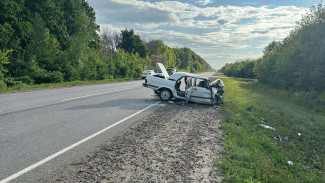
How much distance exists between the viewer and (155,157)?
187 inches

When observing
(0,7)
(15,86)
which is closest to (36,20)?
(0,7)

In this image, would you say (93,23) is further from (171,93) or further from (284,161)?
(284,161)

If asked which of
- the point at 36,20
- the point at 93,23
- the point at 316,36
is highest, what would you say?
the point at 93,23

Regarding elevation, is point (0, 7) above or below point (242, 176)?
above

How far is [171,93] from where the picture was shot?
41.0 feet

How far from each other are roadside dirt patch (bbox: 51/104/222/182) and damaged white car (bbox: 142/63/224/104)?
4.66 m

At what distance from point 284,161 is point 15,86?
59.5 ft

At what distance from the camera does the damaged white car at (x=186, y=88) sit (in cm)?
1205

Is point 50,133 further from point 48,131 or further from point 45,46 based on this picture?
point 45,46

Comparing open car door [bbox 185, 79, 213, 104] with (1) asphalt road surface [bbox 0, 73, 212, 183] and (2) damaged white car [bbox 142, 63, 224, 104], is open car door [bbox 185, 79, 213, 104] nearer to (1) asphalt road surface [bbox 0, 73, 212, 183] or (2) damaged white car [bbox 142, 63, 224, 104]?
(2) damaged white car [bbox 142, 63, 224, 104]

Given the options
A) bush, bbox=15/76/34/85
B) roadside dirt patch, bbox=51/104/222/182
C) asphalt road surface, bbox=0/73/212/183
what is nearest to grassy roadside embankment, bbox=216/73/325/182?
roadside dirt patch, bbox=51/104/222/182

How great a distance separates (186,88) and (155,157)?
8.01 meters

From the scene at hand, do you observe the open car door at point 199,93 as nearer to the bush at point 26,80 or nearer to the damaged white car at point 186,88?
the damaged white car at point 186,88

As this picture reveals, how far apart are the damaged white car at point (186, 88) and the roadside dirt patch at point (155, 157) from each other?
15.3 feet
